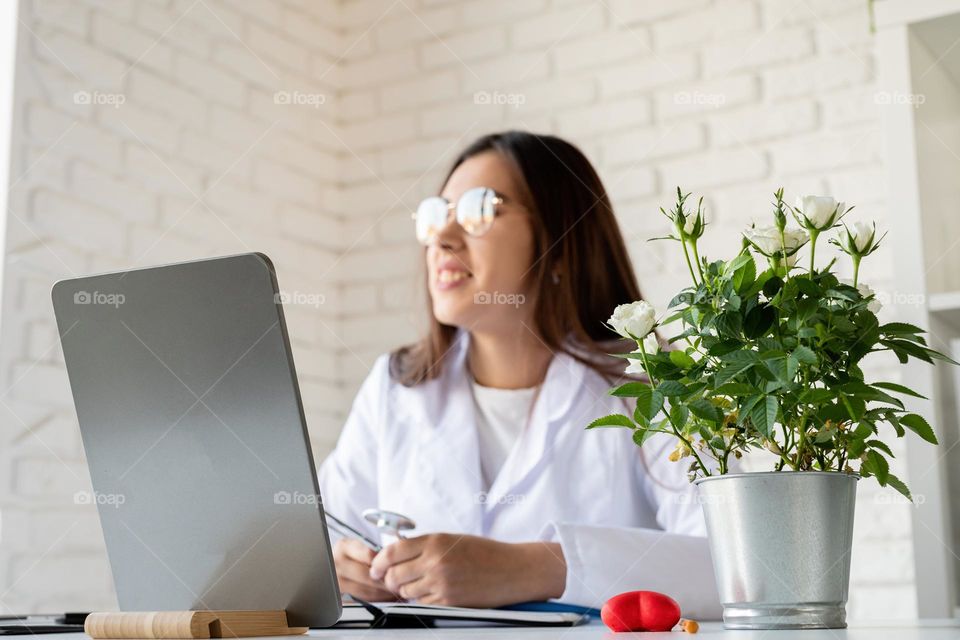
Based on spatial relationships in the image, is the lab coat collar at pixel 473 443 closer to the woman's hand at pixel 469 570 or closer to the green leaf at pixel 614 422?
the woman's hand at pixel 469 570

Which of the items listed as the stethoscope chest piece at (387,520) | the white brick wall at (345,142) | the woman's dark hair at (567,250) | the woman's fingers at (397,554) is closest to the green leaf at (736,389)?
the stethoscope chest piece at (387,520)

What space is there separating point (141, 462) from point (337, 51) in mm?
2221

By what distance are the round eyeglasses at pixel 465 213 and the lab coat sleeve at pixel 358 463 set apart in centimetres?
Result: 30

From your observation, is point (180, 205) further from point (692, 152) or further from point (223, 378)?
point (223, 378)

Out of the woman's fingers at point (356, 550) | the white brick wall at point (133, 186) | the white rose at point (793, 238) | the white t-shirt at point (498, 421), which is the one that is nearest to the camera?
the white rose at point (793, 238)

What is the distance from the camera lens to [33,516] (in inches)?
75.7

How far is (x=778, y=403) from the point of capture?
775mm

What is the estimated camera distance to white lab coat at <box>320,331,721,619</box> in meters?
1.62

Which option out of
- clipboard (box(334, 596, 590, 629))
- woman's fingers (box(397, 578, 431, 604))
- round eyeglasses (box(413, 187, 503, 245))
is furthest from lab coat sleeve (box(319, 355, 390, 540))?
clipboard (box(334, 596, 590, 629))

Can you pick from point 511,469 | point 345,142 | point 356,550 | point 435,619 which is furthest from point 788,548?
point 345,142

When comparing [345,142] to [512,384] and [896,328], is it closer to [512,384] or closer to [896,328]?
[512,384]

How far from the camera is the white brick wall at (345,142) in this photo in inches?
78.8

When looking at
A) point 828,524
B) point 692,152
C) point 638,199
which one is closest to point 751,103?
point 692,152

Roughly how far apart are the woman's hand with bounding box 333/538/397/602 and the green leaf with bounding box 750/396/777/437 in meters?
0.67
